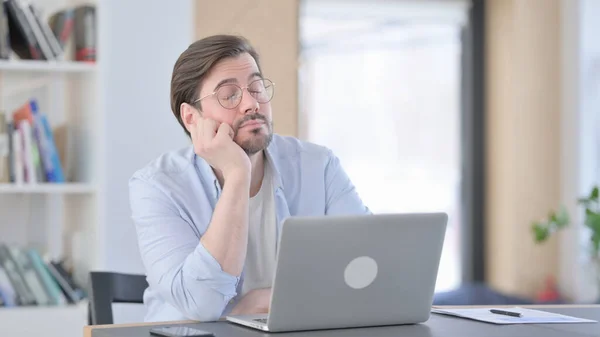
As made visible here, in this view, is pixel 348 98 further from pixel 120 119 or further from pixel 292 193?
pixel 292 193

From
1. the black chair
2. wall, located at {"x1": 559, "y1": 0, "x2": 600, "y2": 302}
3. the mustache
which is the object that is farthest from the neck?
wall, located at {"x1": 559, "y1": 0, "x2": 600, "y2": 302}

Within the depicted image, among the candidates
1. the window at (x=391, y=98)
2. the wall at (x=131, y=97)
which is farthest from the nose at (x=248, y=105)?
the window at (x=391, y=98)

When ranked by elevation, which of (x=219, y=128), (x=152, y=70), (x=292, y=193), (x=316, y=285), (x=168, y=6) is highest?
(x=168, y=6)

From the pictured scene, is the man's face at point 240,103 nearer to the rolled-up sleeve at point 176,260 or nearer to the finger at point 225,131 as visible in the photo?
the finger at point 225,131

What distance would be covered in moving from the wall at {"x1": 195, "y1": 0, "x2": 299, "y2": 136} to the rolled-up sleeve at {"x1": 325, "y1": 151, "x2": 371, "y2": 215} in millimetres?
704

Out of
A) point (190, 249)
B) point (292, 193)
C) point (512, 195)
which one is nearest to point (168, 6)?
point (292, 193)

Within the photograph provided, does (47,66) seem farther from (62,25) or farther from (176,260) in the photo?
(176,260)

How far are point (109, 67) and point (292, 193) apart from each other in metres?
1.10

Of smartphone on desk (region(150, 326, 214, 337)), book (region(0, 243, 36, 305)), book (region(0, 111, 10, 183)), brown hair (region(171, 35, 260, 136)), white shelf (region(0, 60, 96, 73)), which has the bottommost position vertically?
book (region(0, 243, 36, 305))

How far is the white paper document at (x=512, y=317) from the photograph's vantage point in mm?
1669

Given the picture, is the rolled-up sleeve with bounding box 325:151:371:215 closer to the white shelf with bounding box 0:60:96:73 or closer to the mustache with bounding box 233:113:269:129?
the mustache with bounding box 233:113:269:129

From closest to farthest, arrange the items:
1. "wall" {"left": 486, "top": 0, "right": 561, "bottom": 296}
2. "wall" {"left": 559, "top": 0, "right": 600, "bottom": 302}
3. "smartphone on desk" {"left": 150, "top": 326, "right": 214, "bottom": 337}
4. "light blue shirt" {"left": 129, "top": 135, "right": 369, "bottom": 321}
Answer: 1. "smartphone on desk" {"left": 150, "top": 326, "right": 214, "bottom": 337}
2. "light blue shirt" {"left": 129, "top": 135, "right": 369, "bottom": 321}
3. "wall" {"left": 559, "top": 0, "right": 600, "bottom": 302}
4. "wall" {"left": 486, "top": 0, "right": 561, "bottom": 296}

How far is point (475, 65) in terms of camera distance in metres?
5.21

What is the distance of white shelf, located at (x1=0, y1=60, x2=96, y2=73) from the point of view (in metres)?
3.00
